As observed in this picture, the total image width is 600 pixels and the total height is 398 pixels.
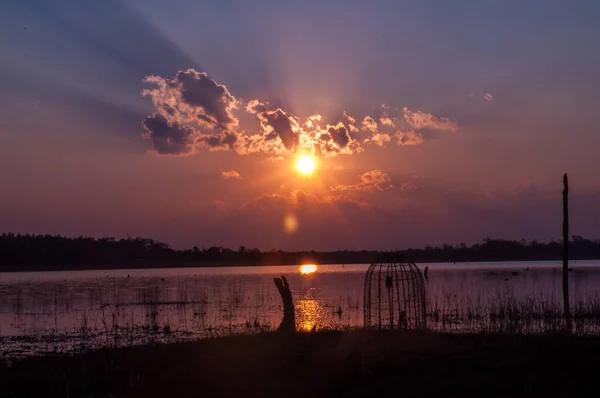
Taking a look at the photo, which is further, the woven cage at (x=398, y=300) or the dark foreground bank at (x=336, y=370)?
the woven cage at (x=398, y=300)

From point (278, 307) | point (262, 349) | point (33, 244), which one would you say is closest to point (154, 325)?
point (278, 307)

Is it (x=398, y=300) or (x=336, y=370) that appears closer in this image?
(x=336, y=370)

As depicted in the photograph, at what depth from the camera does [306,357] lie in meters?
13.1

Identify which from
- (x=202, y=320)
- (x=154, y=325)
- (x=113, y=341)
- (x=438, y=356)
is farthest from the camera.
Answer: (x=202, y=320)

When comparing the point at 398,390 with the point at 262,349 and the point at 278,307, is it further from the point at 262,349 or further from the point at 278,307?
the point at 278,307

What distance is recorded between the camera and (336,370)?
39.7ft

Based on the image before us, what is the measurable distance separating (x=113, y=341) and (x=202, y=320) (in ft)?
23.8

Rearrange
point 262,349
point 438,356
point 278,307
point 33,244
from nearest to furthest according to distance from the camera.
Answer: point 438,356 < point 262,349 < point 278,307 < point 33,244

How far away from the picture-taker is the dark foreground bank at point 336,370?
11.0m

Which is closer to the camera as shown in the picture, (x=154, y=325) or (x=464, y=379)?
(x=464, y=379)

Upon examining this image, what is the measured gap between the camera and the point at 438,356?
42.1ft

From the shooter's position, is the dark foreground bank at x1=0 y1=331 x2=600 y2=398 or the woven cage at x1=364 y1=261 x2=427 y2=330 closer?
the dark foreground bank at x1=0 y1=331 x2=600 y2=398

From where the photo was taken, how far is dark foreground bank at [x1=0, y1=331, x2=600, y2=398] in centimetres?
1103

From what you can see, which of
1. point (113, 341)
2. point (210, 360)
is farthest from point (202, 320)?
point (210, 360)
